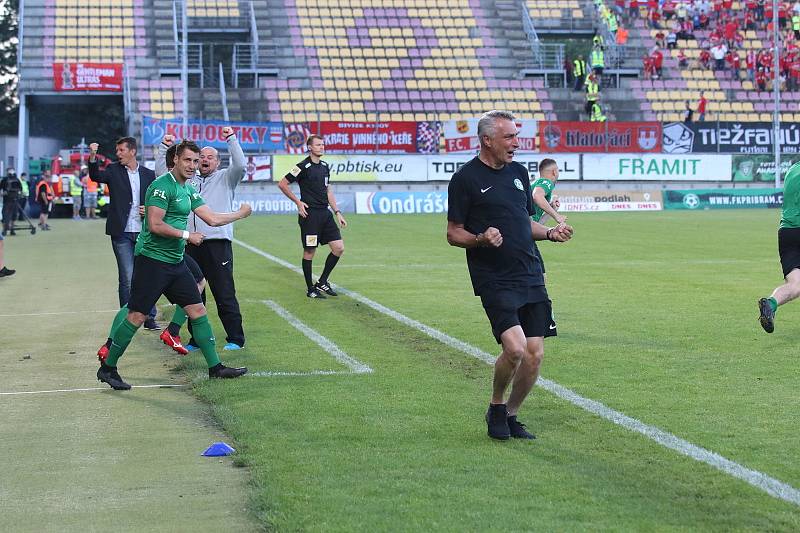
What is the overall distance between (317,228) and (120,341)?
265 inches

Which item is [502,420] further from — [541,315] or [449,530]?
[449,530]

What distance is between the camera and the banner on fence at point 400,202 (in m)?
42.2

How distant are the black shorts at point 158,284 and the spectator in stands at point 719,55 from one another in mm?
47691

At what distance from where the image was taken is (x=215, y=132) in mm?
43594

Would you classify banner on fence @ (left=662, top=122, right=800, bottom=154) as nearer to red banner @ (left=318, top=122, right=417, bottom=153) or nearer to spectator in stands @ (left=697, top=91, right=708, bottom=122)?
spectator in stands @ (left=697, top=91, right=708, bottom=122)

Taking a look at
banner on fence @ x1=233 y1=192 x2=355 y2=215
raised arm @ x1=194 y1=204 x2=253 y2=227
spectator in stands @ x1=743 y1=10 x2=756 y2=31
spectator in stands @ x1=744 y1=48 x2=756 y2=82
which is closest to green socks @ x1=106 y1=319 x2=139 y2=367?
raised arm @ x1=194 y1=204 x2=253 y2=227

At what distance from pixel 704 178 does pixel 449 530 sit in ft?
139

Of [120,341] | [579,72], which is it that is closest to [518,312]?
[120,341]

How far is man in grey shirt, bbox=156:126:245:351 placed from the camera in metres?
10.8

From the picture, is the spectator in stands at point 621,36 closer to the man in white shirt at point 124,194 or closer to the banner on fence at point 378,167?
the banner on fence at point 378,167

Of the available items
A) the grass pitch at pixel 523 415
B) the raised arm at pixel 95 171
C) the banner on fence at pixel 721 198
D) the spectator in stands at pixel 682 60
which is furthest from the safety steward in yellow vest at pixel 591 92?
the raised arm at pixel 95 171

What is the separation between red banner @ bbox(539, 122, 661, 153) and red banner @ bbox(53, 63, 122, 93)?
17473 millimetres

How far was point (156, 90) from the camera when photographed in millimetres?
49625

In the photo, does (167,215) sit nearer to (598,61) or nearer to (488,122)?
(488,122)
